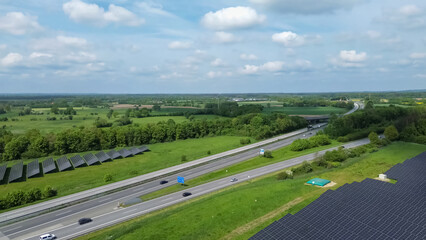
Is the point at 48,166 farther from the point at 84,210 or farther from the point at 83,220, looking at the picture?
the point at 83,220

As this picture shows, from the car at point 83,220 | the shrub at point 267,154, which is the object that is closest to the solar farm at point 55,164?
the car at point 83,220

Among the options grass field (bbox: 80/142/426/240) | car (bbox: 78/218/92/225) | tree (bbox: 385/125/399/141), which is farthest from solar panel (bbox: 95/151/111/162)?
tree (bbox: 385/125/399/141)

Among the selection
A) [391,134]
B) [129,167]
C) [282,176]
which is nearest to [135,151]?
[129,167]

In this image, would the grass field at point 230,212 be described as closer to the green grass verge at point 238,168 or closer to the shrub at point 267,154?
the green grass verge at point 238,168

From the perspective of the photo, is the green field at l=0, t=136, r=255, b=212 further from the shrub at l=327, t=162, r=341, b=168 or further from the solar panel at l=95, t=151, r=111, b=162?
the shrub at l=327, t=162, r=341, b=168

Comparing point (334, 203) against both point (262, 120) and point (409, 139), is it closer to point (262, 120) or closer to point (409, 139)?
point (409, 139)

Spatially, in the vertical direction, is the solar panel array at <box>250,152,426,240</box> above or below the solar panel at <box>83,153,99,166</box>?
above
